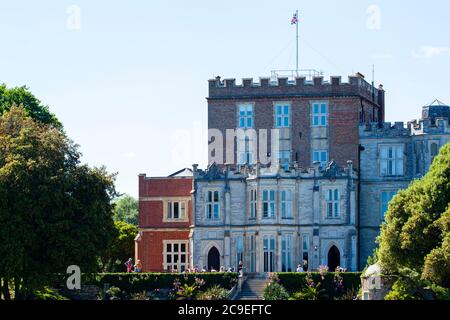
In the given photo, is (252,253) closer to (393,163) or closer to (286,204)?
(286,204)

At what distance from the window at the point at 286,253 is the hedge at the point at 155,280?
18.3 ft

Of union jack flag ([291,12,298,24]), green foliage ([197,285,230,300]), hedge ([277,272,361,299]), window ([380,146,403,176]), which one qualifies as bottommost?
green foliage ([197,285,230,300])

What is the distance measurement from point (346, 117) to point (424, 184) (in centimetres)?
1789

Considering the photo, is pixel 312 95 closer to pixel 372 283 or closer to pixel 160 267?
pixel 160 267

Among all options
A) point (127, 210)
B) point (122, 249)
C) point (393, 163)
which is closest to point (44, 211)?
point (393, 163)

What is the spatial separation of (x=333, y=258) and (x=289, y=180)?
509 cm

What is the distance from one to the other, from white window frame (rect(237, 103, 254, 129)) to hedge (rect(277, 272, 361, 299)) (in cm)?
1320

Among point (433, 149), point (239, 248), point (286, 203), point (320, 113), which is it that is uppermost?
point (320, 113)

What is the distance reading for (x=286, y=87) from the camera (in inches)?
3487

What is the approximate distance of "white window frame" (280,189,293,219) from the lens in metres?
84.2

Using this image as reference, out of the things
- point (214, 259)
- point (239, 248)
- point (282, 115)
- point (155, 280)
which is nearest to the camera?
point (155, 280)

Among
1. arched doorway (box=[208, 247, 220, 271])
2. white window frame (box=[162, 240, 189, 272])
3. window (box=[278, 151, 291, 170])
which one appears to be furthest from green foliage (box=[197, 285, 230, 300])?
window (box=[278, 151, 291, 170])

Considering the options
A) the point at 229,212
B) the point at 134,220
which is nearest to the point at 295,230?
the point at 229,212

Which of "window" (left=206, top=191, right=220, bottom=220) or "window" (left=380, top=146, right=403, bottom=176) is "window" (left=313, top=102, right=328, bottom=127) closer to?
"window" (left=380, top=146, right=403, bottom=176)
